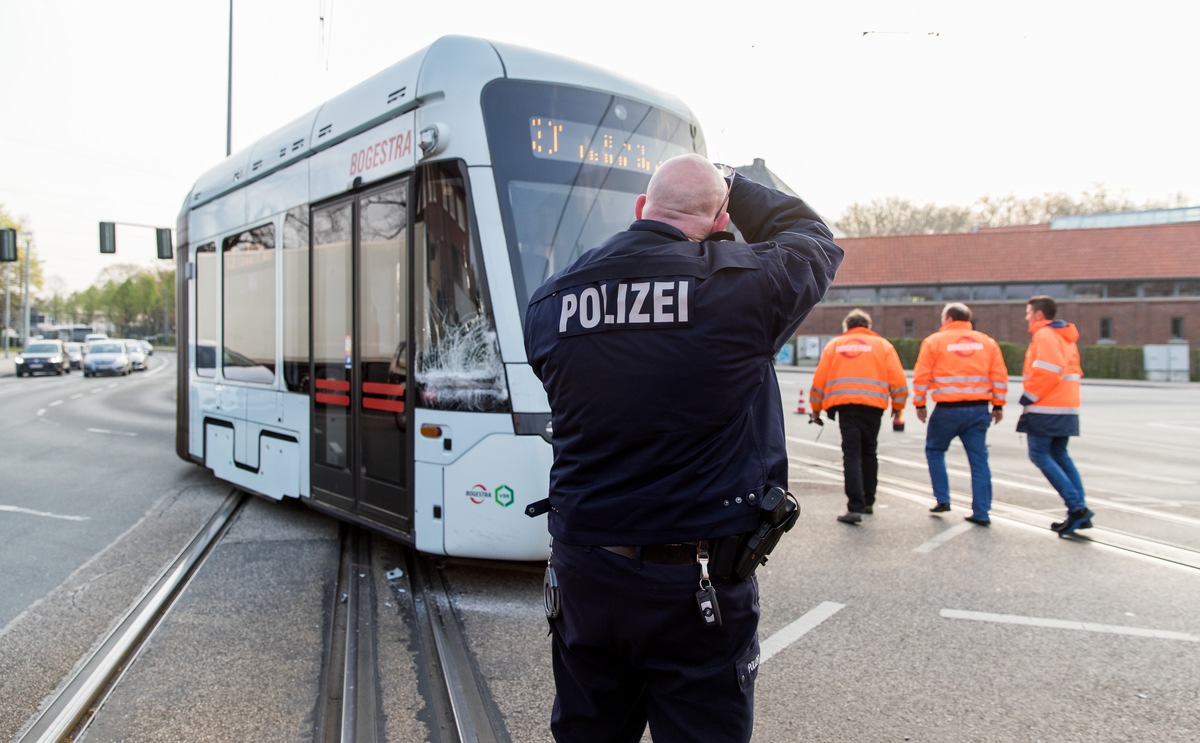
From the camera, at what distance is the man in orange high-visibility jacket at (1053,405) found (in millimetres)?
6793

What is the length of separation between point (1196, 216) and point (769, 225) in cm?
6615

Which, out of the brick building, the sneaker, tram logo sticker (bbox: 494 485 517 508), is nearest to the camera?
tram logo sticker (bbox: 494 485 517 508)

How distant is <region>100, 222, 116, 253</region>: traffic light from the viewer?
836 inches

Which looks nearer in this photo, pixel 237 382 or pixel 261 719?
pixel 261 719

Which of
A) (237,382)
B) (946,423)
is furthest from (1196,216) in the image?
(237,382)

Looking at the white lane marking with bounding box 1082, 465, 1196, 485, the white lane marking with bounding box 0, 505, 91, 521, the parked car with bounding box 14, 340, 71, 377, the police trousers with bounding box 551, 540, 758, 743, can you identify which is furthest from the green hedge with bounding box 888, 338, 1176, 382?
the parked car with bounding box 14, 340, 71, 377

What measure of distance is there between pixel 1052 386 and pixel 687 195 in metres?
5.97

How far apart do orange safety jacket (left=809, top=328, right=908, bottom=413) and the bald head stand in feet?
17.3

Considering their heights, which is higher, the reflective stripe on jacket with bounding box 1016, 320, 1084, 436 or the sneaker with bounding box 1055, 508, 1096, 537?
the reflective stripe on jacket with bounding box 1016, 320, 1084, 436

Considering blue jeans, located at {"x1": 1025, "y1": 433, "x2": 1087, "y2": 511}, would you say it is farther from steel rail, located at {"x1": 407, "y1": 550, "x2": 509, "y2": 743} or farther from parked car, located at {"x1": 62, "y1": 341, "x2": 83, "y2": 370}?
parked car, located at {"x1": 62, "y1": 341, "x2": 83, "y2": 370}

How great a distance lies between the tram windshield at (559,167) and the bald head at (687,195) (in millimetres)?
2735

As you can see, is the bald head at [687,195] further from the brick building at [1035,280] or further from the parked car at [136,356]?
the parked car at [136,356]

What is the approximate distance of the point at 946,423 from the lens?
727 cm

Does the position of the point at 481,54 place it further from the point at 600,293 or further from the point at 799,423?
the point at 799,423
